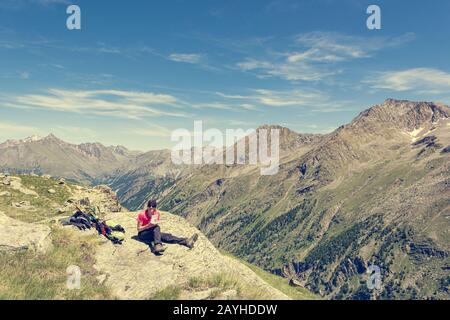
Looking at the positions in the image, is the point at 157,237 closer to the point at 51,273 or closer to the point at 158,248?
the point at 158,248

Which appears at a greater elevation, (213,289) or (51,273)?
(51,273)

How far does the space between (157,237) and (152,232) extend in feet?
3.05

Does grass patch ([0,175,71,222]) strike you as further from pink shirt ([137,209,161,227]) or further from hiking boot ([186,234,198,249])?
hiking boot ([186,234,198,249])

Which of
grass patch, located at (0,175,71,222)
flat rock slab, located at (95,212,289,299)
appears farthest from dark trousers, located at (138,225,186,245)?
grass patch, located at (0,175,71,222)

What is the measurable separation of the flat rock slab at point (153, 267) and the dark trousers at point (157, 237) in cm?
47

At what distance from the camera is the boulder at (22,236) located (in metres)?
26.7

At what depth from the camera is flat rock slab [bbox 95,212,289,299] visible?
84.3ft

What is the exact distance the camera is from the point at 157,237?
3045 cm

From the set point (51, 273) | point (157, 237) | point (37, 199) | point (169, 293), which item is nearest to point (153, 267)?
point (157, 237)
